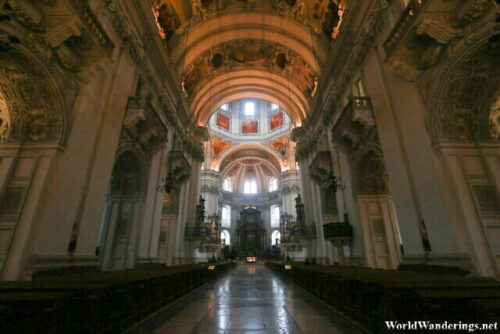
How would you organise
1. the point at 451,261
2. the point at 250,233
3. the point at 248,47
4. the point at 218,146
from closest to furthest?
1. the point at 451,261
2. the point at 248,47
3. the point at 218,146
4. the point at 250,233

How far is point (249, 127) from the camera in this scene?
99.3ft

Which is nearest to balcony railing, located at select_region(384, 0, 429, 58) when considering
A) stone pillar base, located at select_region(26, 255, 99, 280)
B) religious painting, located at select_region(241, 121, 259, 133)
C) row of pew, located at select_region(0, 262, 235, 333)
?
row of pew, located at select_region(0, 262, 235, 333)

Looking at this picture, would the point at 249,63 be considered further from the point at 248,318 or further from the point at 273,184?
the point at 273,184

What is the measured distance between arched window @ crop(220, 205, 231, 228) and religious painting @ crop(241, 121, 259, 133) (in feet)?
36.0

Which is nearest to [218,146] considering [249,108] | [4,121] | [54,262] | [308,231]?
[249,108]

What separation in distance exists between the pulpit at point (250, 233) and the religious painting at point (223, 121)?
11458 millimetres

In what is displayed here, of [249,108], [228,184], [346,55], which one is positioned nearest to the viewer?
[346,55]

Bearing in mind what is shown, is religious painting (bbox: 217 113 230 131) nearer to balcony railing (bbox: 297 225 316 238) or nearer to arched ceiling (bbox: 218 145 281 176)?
arched ceiling (bbox: 218 145 281 176)

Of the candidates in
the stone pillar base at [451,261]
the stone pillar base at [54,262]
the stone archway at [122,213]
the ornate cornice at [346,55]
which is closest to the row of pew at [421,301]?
the stone pillar base at [451,261]

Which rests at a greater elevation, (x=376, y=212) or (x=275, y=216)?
(x=275, y=216)

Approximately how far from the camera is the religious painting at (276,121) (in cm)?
→ 2856

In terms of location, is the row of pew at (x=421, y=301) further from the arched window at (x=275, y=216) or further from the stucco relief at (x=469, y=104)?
the arched window at (x=275, y=216)

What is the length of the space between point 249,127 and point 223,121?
3492 millimetres

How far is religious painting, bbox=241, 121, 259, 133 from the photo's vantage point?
30.1 m
